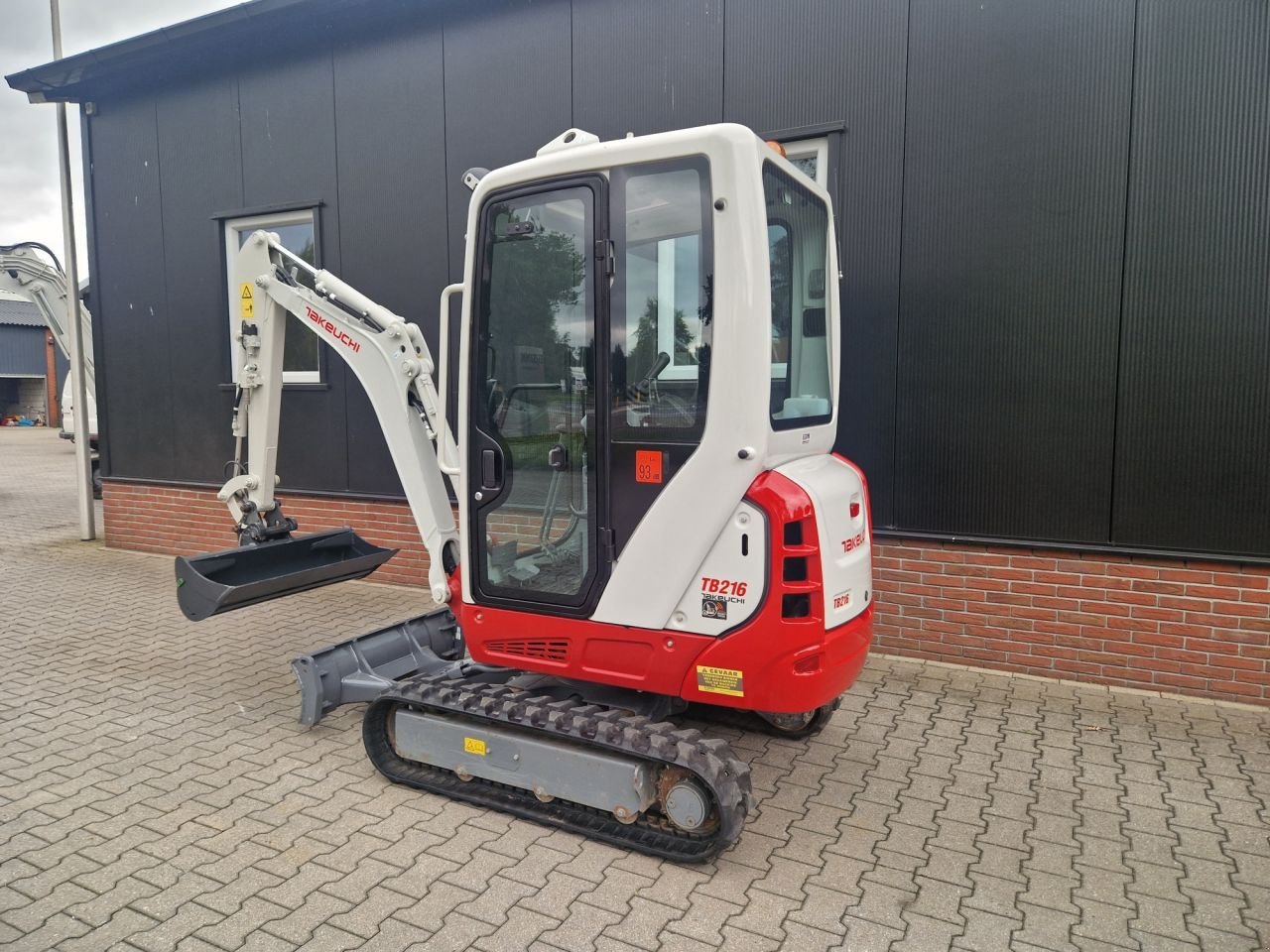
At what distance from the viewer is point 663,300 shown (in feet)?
10.7

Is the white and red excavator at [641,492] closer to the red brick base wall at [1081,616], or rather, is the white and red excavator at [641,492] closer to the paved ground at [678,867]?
the paved ground at [678,867]

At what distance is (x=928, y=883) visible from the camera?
3107 mm

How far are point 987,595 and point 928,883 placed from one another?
2.55 m

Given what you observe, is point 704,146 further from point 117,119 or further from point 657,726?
point 117,119

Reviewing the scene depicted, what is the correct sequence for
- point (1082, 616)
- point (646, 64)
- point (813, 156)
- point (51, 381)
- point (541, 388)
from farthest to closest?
point (51, 381)
point (646, 64)
point (813, 156)
point (1082, 616)
point (541, 388)

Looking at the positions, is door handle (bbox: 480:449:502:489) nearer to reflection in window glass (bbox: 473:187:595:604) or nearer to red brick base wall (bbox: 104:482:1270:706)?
reflection in window glass (bbox: 473:187:595:604)

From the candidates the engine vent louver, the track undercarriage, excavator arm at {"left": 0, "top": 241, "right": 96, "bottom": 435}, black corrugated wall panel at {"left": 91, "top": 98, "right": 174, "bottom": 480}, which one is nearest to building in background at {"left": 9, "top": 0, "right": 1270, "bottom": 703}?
the track undercarriage

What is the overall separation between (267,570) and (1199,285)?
543 centimetres

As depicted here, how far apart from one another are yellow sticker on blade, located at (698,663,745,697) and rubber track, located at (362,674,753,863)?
183 mm

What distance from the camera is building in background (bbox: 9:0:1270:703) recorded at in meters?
4.68

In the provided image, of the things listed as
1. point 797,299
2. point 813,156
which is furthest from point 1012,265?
point 797,299

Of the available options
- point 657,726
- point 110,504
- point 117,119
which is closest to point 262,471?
point 657,726

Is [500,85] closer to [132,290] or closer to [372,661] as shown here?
[372,661]

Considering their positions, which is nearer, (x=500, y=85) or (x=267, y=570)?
(x=267, y=570)
